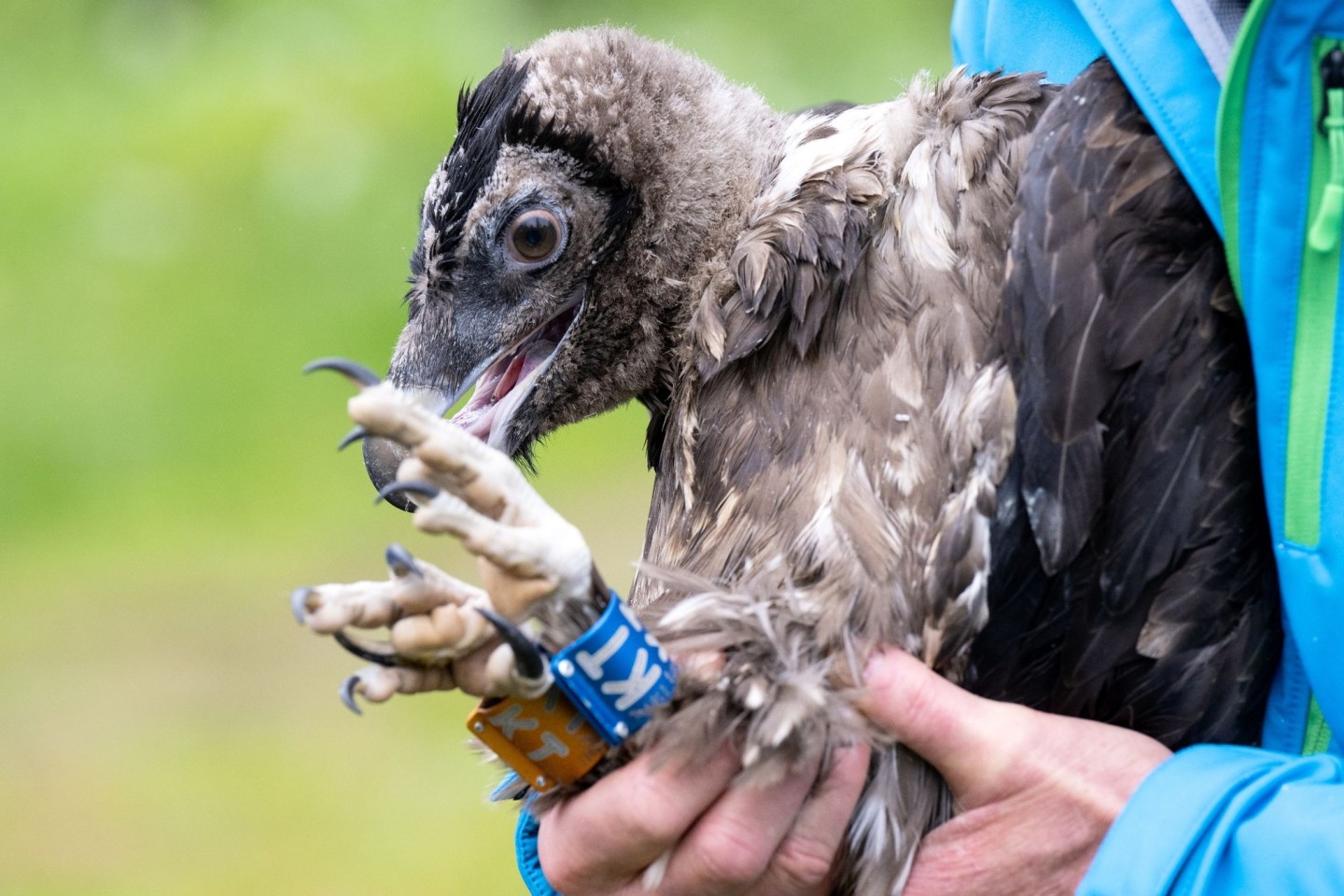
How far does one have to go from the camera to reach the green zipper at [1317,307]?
1.38m

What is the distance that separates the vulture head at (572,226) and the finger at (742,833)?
26.1 inches

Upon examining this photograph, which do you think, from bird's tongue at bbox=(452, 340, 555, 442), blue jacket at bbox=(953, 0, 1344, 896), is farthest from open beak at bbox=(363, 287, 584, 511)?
blue jacket at bbox=(953, 0, 1344, 896)

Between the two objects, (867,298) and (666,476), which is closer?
(867,298)

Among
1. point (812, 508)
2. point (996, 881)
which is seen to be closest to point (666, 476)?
point (812, 508)

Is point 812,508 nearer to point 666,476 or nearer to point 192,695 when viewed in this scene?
point 666,476

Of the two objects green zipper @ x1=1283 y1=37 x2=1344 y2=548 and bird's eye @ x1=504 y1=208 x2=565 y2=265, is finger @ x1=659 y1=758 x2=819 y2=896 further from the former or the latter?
bird's eye @ x1=504 y1=208 x2=565 y2=265

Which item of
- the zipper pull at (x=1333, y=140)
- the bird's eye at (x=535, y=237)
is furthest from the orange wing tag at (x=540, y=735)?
the zipper pull at (x=1333, y=140)

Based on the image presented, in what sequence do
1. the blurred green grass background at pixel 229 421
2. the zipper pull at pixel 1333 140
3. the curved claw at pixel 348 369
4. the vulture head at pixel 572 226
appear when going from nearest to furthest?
the zipper pull at pixel 1333 140 → the curved claw at pixel 348 369 → the vulture head at pixel 572 226 → the blurred green grass background at pixel 229 421

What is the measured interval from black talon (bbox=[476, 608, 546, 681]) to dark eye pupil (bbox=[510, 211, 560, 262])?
2.21 ft

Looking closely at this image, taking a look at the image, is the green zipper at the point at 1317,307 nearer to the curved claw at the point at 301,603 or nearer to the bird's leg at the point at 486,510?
the bird's leg at the point at 486,510

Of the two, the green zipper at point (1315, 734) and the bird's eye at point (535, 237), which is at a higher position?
the bird's eye at point (535, 237)

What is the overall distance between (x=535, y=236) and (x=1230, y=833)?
1.16m

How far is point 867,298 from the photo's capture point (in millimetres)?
1848

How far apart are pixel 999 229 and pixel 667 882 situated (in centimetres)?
86
